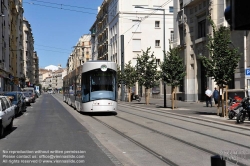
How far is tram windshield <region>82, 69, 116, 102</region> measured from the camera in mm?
21172

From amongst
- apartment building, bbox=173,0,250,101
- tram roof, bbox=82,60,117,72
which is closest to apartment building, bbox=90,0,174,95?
apartment building, bbox=173,0,250,101

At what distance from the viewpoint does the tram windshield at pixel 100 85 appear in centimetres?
2117

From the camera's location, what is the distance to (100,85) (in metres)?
21.3

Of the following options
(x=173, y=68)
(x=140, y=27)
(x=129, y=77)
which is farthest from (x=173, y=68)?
(x=140, y=27)

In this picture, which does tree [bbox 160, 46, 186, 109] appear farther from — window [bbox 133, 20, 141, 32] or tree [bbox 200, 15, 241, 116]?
window [bbox 133, 20, 141, 32]

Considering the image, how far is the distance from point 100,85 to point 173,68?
8453 millimetres

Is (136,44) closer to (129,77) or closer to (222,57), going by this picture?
(129,77)

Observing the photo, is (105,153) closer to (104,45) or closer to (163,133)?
(163,133)

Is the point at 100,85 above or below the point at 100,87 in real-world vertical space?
above

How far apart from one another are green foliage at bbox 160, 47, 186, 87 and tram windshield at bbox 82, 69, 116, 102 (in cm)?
734

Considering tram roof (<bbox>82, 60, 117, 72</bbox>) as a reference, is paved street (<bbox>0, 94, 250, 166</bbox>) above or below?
below

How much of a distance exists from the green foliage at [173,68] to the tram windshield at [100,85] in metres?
7.34

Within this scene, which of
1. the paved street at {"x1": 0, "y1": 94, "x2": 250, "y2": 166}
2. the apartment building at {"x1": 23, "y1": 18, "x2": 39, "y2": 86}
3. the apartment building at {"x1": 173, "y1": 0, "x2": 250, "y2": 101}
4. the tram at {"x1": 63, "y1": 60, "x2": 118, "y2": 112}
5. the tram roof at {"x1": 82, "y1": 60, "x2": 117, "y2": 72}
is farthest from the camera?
the apartment building at {"x1": 23, "y1": 18, "x2": 39, "y2": 86}

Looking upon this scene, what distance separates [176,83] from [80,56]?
313 ft
